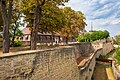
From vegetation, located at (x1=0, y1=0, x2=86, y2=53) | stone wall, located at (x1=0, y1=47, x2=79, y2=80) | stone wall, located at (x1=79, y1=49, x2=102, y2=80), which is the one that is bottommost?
stone wall, located at (x1=79, y1=49, x2=102, y2=80)

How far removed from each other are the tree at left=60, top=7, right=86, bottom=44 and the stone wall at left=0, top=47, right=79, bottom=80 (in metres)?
27.7

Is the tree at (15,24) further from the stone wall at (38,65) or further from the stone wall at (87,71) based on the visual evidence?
the stone wall at (38,65)

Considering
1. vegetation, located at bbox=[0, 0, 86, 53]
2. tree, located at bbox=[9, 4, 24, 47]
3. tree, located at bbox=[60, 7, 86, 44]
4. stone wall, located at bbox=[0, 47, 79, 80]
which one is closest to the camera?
stone wall, located at bbox=[0, 47, 79, 80]

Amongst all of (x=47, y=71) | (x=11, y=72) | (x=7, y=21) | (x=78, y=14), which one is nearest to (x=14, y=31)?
(x=78, y=14)

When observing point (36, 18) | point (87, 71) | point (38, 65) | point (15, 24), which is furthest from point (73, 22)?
point (38, 65)

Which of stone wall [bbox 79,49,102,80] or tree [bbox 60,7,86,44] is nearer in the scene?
stone wall [bbox 79,49,102,80]

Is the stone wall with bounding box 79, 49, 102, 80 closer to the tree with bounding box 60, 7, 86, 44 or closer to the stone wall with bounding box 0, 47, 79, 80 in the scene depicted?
the stone wall with bounding box 0, 47, 79, 80

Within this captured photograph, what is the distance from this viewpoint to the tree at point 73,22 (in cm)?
4481

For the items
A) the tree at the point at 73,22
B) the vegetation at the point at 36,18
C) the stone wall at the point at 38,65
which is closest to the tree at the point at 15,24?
the vegetation at the point at 36,18

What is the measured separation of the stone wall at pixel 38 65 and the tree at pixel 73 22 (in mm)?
27699

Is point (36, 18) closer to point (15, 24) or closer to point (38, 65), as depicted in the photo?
point (38, 65)

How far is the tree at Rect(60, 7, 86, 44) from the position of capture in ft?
147

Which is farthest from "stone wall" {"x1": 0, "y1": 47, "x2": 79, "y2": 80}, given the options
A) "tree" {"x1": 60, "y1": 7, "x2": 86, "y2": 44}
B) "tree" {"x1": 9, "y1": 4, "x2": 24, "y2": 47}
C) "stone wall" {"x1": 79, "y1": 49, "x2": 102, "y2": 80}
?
"tree" {"x1": 60, "y1": 7, "x2": 86, "y2": 44}

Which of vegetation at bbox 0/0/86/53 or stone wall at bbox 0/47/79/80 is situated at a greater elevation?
vegetation at bbox 0/0/86/53
